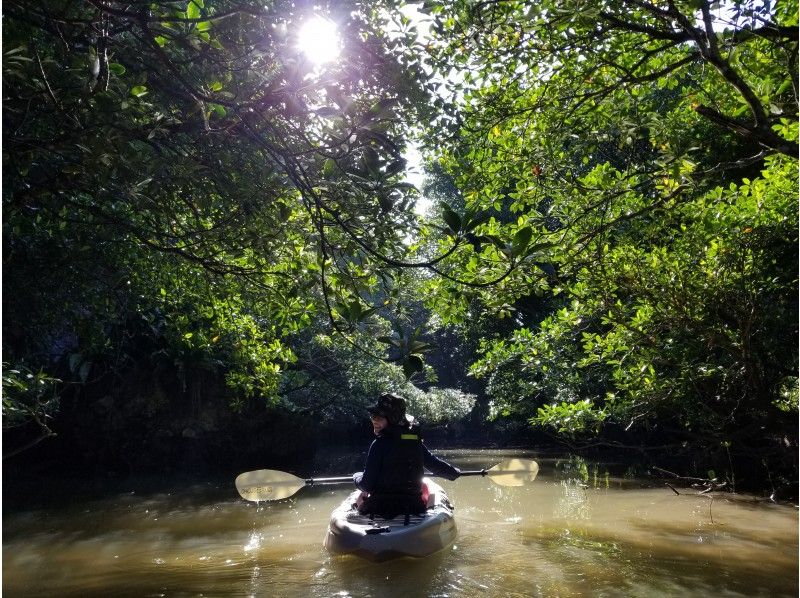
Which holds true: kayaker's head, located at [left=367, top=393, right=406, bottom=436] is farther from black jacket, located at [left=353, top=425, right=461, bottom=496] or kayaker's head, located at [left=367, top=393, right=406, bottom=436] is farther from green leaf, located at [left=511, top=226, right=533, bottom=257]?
green leaf, located at [left=511, top=226, right=533, bottom=257]

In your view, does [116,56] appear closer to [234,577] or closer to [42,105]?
[42,105]

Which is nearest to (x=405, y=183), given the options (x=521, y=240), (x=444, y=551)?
(x=521, y=240)

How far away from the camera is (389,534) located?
5.83m

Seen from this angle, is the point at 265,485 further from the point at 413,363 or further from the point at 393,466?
the point at 413,363

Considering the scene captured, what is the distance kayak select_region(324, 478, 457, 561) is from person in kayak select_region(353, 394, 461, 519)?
14cm

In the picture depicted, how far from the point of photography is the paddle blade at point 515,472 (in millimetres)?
7738

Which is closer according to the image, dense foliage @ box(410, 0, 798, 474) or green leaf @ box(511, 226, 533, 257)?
green leaf @ box(511, 226, 533, 257)

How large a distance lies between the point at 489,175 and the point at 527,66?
39.4 inches

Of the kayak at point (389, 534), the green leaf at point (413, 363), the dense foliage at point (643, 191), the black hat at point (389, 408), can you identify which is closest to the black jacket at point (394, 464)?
the black hat at point (389, 408)

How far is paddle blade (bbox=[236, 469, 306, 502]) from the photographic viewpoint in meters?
6.99

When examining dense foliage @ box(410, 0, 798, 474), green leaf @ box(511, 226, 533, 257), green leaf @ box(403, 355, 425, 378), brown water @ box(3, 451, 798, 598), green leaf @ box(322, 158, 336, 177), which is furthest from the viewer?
brown water @ box(3, 451, 798, 598)

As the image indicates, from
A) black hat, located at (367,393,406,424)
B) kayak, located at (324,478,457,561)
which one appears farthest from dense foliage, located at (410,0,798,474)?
kayak, located at (324,478,457,561)

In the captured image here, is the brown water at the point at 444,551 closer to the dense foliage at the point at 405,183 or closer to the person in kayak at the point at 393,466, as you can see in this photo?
the person in kayak at the point at 393,466

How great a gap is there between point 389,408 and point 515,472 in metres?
2.33
